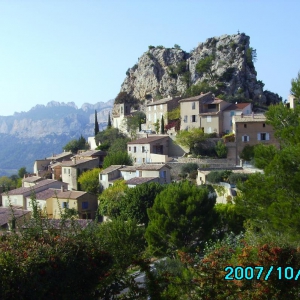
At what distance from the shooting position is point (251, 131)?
4503 cm

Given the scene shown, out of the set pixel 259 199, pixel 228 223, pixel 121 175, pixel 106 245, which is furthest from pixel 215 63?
pixel 106 245

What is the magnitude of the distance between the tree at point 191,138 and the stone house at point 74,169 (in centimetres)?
1067

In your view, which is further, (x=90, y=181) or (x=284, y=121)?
(x=90, y=181)

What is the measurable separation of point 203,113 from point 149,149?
7524 millimetres

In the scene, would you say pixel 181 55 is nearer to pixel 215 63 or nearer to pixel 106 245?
pixel 215 63

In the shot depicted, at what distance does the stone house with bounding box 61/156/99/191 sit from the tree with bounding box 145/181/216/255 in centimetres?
2287

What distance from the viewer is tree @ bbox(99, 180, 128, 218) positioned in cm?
3672

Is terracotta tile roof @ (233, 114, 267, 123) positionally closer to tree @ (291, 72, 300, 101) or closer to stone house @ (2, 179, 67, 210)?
stone house @ (2, 179, 67, 210)

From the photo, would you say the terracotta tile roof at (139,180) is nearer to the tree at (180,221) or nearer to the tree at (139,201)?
the tree at (139,201)

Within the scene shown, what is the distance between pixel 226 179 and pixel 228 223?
959cm

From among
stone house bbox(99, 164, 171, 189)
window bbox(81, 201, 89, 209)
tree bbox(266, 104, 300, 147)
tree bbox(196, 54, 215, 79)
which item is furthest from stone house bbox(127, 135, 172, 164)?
tree bbox(266, 104, 300, 147)

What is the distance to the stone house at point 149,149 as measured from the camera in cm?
4894

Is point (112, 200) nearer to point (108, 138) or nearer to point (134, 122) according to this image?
point (108, 138)

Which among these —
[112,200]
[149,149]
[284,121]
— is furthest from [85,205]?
[284,121]
